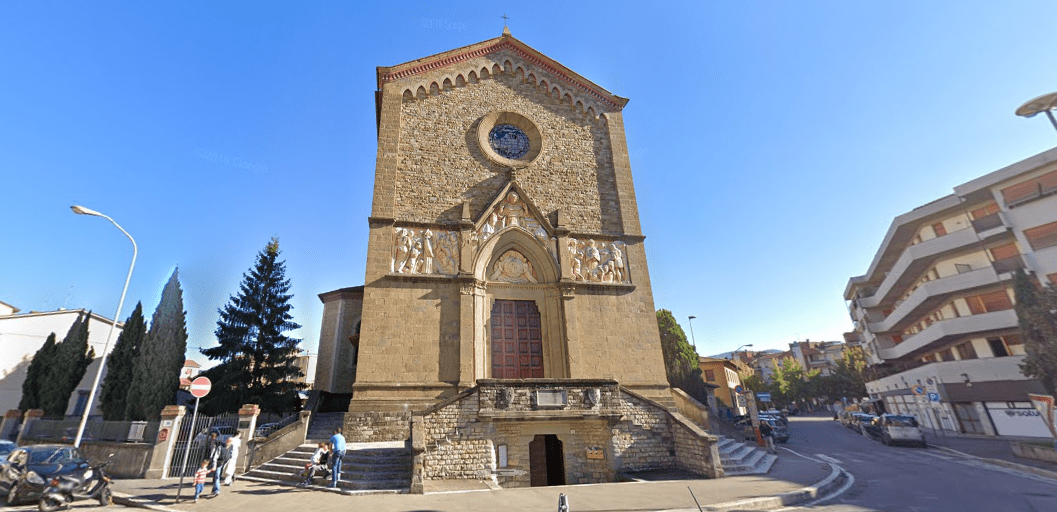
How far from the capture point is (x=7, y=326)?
24109 millimetres

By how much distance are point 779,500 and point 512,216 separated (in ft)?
41.8

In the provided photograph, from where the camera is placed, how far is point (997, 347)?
81.6 ft

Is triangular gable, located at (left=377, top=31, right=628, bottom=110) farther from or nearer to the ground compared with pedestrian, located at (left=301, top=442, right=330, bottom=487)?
farther from the ground

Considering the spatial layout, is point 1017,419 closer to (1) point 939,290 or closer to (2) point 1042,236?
(1) point 939,290

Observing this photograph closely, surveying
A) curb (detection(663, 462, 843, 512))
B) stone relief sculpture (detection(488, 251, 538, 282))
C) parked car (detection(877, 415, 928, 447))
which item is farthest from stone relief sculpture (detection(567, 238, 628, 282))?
parked car (detection(877, 415, 928, 447))

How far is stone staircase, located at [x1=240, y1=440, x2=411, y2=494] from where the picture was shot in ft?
34.4

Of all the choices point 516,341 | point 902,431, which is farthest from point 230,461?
point 902,431

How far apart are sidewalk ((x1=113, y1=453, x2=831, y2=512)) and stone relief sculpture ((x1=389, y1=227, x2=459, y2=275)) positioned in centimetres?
776

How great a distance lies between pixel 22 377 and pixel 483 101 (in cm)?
2941

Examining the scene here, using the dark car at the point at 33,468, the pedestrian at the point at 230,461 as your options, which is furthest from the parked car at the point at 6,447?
the pedestrian at the point at 230,461

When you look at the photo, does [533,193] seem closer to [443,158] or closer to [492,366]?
[443,158]

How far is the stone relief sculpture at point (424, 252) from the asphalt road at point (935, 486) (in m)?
13.0

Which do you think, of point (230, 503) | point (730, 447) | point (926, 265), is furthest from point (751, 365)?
point (230, 503)

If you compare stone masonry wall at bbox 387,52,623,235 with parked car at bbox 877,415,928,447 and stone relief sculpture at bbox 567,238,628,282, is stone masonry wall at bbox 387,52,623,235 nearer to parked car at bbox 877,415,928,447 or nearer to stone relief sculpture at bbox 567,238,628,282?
stone relief sculpture at bbox 567,238,628,282
